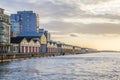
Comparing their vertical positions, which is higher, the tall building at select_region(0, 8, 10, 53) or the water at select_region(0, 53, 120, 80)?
the tall building at select_region(0, 8, 10, 53)

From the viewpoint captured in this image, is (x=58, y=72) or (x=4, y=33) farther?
(x=4, y=33)

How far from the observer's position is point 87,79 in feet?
197

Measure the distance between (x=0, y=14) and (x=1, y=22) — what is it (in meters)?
5.35

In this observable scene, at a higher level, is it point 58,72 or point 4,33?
point 4,33

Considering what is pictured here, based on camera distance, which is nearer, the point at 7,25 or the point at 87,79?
the point at 87,79

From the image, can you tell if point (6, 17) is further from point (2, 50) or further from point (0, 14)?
point (2, 50)

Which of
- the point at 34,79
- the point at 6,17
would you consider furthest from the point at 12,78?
the point at 6,17

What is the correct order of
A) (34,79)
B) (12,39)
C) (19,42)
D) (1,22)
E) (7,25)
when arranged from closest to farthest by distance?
1. (34,79)
2. (1,22)
3. (7,25)
4. (19,42)
5. (12,39)

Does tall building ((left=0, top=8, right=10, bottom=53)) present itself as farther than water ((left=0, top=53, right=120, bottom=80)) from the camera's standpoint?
Yes

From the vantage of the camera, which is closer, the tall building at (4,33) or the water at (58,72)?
the water at (58,72)

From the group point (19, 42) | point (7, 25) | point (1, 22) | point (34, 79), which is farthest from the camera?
point (19, 42)

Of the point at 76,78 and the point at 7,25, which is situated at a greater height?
the point at 7,25

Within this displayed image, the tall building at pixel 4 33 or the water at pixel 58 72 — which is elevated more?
the tall building at pixel 4 33

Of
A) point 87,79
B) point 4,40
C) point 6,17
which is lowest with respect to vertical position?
point 87,79
